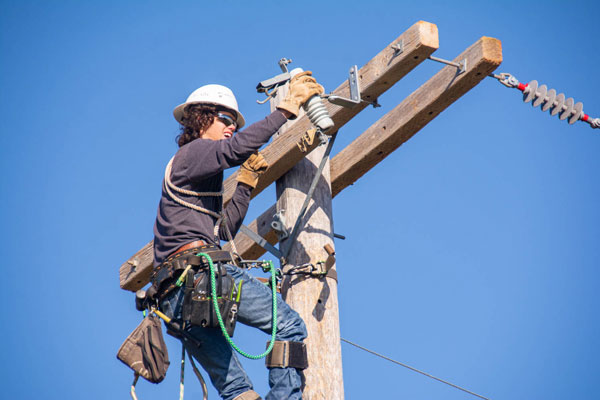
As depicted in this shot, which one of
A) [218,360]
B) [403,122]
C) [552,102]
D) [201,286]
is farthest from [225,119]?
[552,102]

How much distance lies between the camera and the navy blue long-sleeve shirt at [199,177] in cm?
462

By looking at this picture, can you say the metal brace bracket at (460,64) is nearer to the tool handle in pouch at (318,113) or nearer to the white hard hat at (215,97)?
the tool handle in pouch at (318,113)

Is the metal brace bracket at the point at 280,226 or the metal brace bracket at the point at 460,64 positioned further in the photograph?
the metal brace bracket at the point at 280,226

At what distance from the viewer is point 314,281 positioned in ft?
16.9

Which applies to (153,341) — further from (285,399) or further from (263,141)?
(263,141)

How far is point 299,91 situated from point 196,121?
2.17ft

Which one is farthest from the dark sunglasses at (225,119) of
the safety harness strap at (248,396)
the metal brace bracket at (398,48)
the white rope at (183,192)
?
the safety harness strap at (248,396)

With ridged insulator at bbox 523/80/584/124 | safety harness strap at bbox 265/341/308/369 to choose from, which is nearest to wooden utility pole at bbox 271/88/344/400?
safety harness strap at bbox 265/341/308/369

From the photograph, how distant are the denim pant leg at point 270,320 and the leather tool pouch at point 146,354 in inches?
16.6

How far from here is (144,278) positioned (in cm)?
638

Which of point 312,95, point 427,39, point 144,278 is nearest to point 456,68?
point 427,39

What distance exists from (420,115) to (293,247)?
1.05 m

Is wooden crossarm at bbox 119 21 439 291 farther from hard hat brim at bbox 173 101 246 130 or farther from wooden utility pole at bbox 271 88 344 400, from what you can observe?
hard hat brim at bbox 173 101 246 130

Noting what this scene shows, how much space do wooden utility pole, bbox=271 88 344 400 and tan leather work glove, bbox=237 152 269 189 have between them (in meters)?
0.29
